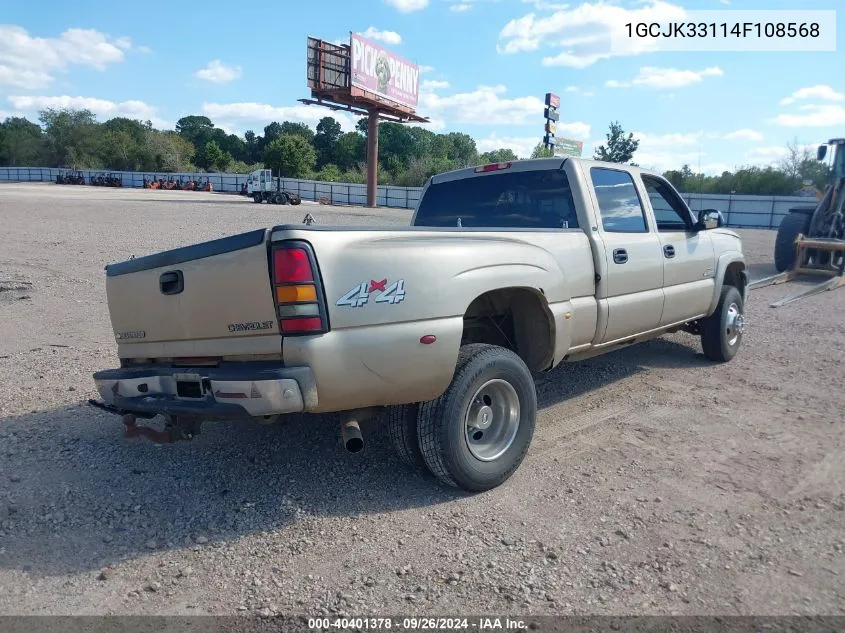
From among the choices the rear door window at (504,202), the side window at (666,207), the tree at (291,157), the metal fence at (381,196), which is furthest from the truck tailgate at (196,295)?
the tree at (291,157)

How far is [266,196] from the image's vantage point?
149ft

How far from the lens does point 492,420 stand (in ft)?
13.1

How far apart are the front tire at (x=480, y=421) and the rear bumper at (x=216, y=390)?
2.62ft

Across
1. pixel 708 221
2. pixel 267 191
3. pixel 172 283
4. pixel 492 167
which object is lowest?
pixel 172 283

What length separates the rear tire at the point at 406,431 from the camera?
145 inches

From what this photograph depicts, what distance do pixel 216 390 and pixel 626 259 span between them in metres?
3.21

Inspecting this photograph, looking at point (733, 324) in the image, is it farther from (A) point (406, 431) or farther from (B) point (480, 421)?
(A) point (406, 431)

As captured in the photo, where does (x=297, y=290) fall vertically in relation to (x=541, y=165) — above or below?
below

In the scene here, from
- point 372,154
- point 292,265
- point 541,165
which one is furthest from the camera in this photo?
point 372,154

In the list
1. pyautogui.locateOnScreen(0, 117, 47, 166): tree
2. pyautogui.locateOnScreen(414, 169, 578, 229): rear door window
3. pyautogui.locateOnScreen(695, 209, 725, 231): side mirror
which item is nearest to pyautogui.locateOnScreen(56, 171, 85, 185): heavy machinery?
pyautogui.locateOnScreen(0, 117, 47, 166): tree

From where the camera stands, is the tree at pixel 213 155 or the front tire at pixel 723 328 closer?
the front tire at pixel 723 328

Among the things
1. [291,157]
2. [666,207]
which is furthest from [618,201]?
[291,157]

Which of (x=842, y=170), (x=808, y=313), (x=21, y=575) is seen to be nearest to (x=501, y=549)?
(x=21, y=575)

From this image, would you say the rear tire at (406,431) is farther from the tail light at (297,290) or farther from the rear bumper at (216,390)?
→ the tail light at (297,290)
